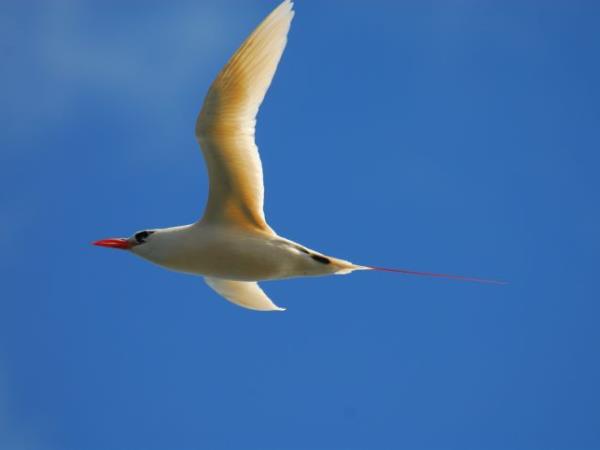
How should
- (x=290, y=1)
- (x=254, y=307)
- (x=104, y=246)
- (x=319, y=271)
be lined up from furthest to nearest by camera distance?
1. (x=254, y=307)
2. (x=104, y=246)
3. (x=319, y=271)
4. (x=290, y=1)

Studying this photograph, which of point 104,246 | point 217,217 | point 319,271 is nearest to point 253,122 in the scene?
point 217,217

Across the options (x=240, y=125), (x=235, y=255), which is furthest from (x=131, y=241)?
(x=240, y=125)

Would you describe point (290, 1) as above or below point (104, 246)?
above

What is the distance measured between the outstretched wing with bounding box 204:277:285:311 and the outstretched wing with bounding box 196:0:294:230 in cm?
171

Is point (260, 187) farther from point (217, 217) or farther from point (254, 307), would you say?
point (254, 307)

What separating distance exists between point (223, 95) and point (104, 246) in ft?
9.49

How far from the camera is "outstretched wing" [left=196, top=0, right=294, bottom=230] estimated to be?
10.9 meters

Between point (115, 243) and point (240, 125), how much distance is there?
2571mm

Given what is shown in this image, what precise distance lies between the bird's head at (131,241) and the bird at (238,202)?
3cm

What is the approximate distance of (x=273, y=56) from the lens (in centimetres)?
1100

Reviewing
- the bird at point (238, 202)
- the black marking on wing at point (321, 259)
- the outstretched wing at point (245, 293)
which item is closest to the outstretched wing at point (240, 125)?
the bird at point (238, 202)

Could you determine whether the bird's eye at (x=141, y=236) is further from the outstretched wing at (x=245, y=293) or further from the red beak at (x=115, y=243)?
the outstretched wing at (x=245, y=293)

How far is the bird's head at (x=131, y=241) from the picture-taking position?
1212cm

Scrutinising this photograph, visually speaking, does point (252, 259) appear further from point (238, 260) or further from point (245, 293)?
point (245, 293)
